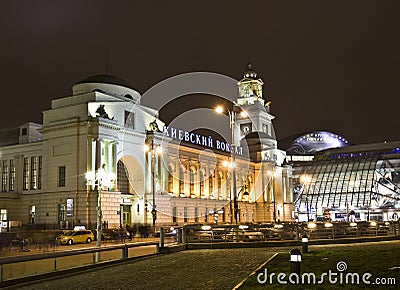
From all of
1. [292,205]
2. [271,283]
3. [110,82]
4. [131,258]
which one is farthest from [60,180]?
[292,205]

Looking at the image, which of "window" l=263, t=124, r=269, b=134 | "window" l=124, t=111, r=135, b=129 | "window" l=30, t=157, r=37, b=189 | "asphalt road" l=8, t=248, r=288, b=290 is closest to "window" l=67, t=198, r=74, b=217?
"window" l=30, t=157, r=37, b=189

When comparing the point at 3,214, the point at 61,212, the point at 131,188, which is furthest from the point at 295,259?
the point at 3,214

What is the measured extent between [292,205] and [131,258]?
355ft

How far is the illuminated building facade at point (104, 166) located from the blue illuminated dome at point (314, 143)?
84.3 meters

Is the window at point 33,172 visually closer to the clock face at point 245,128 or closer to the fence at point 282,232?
the fence at point 282,232

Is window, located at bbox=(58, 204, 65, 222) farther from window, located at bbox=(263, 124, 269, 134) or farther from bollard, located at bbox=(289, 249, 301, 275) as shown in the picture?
window, located at bbox=(263, 124, 269, 134)

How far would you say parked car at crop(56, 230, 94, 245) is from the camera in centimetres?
4900

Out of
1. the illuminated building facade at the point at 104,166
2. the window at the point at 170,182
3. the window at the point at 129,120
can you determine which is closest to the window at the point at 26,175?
the illuminated building facade at the point at 104,166

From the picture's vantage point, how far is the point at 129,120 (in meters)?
77.5

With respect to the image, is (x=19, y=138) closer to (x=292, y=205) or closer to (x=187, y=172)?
(x=187, y=172)

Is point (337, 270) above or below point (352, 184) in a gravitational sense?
below

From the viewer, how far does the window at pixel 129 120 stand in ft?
253

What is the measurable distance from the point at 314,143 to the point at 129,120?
400ft

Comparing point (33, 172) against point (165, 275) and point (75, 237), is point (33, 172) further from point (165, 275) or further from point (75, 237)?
point (165, 275)
